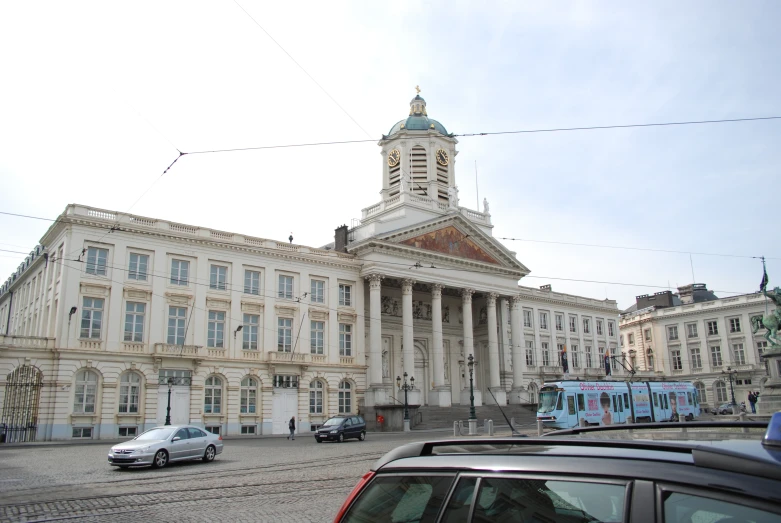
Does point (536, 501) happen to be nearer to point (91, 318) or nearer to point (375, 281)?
point (91, 318)

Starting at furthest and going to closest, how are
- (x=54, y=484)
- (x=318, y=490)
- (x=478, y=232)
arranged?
1. (x=478, y=232)
2. (x=54, y=484)
3. (x=318, y=490)

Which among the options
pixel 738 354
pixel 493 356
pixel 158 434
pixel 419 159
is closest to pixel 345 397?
pixel 493 356

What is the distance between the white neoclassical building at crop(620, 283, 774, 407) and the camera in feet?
232

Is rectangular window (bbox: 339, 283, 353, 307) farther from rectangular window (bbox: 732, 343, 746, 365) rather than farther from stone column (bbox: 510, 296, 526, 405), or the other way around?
rectangular window (bbox: 732, 343, 746, 365)

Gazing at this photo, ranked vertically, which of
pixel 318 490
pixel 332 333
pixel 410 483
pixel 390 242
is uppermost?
pixel 390 242

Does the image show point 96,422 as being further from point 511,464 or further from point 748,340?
point 748,340

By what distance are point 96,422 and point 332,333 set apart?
17174 mm

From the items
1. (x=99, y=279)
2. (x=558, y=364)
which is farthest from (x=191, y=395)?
(x=558, y=364)

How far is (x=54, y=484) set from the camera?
1612 cm

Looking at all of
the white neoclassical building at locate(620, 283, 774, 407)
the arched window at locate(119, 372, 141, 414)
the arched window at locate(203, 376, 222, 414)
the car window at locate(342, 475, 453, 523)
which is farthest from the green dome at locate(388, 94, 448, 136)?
the car window at locate(342, 475, 453, 523)

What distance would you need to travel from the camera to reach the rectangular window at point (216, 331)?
1666 inches

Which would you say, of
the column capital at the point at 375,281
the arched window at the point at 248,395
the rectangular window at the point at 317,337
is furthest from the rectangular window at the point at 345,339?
the arched window at the point at 248,395

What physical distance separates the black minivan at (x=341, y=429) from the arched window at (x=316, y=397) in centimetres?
1118

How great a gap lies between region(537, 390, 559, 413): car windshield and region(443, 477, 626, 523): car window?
3326cm
